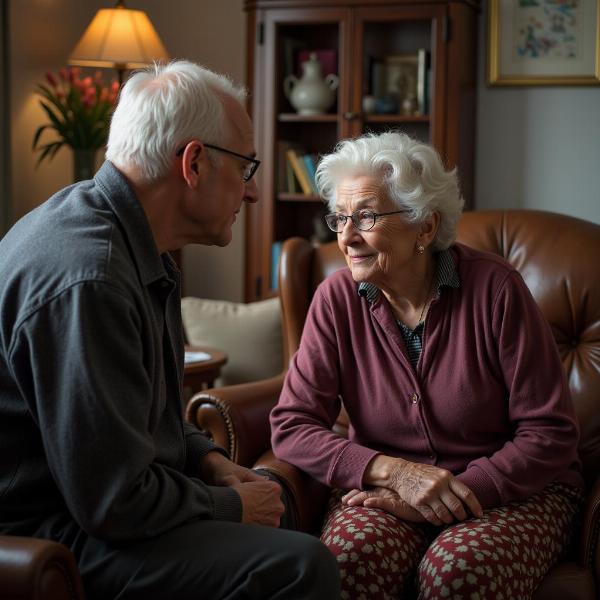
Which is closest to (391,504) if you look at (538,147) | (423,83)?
(423,83)

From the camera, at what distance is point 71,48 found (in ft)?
13.8

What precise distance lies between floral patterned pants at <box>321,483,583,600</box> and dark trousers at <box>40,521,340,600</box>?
312 millimetres

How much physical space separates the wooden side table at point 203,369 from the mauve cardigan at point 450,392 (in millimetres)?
914

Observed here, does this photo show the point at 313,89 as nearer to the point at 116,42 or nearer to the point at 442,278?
the point at 116,42

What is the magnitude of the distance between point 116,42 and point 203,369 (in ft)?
4.68

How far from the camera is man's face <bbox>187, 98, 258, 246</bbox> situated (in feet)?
5.01

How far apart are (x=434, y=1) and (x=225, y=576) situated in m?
2.78

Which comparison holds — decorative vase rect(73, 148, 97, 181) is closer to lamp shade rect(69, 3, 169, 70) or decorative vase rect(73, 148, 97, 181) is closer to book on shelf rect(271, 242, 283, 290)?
lamp shade rect(69, 3, 169, 70)

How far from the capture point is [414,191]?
1.99 meters

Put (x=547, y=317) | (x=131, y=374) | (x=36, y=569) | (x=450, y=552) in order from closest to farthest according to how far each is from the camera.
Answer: (x=36, y=569) → (x=131, y=374) → (x=450, y=552) → (x=547, y=317)

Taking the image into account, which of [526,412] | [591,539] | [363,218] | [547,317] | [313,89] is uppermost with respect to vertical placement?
[313,89]

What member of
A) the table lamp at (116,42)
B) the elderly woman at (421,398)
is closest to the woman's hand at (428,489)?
the elderly woman at (421,398)

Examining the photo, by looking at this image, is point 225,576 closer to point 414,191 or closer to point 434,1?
point 414,191

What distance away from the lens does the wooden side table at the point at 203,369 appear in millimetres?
2949
